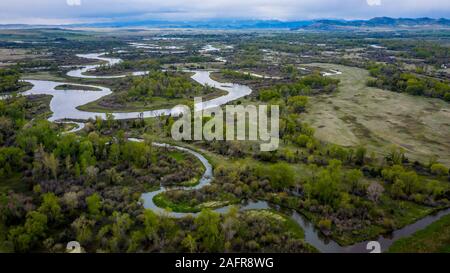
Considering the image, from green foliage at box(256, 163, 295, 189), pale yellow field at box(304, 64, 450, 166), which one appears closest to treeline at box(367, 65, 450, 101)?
pale yellow field at box(304, 64, 450, 166)

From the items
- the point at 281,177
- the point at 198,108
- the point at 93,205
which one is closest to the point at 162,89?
the point at 198,108

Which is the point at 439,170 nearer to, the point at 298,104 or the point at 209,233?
the point at 209,233

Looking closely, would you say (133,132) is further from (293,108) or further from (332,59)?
(332,59)

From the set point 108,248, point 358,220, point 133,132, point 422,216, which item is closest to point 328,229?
point 358,220

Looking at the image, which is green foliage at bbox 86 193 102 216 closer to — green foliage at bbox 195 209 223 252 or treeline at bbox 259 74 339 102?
green foliage at bbox 195 209 223 252

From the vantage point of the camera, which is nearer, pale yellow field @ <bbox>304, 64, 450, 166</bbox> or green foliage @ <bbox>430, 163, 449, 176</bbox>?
green foliage @ <bbox>430, 163, 449, 176</bbox>
